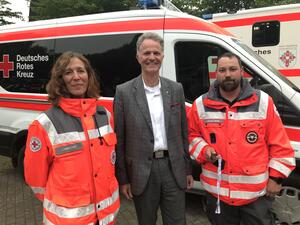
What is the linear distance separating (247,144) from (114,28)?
2.65m

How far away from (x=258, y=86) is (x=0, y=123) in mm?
3852

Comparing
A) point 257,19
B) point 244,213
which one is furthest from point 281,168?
point 257,19

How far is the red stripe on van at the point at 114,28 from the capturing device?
4.29 m

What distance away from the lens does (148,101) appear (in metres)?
2.91

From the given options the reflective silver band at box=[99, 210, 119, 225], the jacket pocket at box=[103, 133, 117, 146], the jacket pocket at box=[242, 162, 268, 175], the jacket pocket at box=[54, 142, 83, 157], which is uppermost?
the jacket pocket at box=[103, 133, 117, 146]

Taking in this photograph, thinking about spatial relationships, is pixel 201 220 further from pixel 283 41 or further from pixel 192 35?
pixel 283 41

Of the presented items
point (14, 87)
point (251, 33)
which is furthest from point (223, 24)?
point (14, 87)

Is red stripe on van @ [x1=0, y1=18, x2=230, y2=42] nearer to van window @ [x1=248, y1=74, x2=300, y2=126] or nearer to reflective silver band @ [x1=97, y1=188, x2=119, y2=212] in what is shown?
van window @ [x1=248, y1=74, x2=300, y2=126]

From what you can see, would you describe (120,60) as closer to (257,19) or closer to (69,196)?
(69,196)

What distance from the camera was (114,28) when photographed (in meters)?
4.75

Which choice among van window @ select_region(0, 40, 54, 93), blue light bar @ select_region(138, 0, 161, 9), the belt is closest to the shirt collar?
the belt

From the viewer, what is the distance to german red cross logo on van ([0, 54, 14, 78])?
5.68 meters

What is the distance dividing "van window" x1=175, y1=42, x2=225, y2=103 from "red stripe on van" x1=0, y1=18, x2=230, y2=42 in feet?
0.68

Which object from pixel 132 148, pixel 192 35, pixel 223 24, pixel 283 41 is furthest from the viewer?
pixel 223 24
